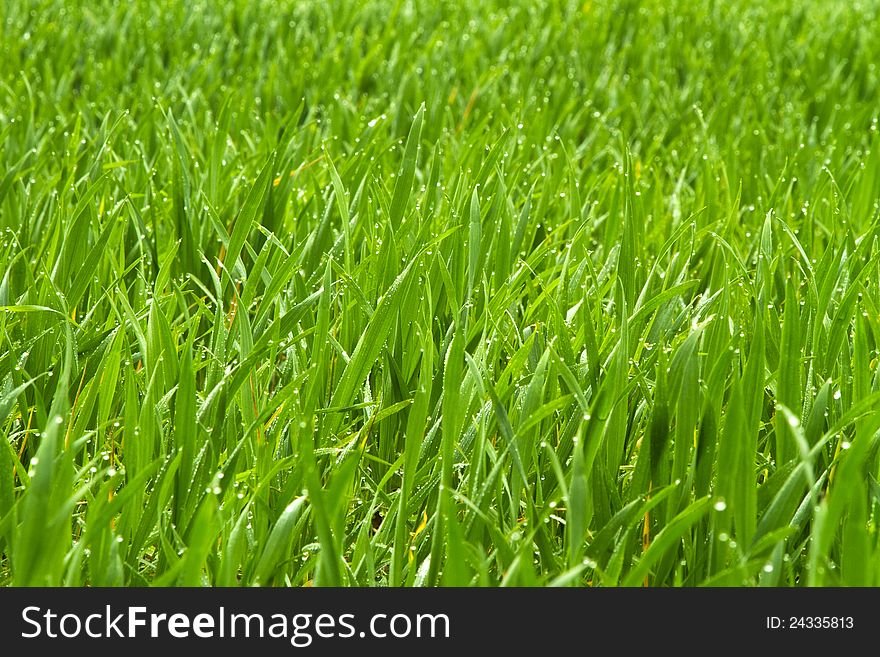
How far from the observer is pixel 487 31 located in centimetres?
362

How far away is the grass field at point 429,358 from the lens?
0.97m

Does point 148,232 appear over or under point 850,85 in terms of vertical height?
under

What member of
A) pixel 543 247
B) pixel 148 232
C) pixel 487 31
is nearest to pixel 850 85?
pixel 487 31

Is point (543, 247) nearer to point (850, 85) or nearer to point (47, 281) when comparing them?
point (47, 281)

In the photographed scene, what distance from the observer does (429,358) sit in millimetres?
1117

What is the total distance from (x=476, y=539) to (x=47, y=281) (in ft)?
2.35

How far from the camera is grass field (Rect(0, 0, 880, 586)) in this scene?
0.97 metres

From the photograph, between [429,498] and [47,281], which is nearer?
[429,498]

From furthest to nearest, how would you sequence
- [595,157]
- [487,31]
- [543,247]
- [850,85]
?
1. [487,31]
2. [850,85]
3. [595,157]
4. [543,247]

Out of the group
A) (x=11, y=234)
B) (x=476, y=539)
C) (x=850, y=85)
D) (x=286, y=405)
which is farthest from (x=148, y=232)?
(x=850, y=85)

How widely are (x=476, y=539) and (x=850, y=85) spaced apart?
2767 mm
